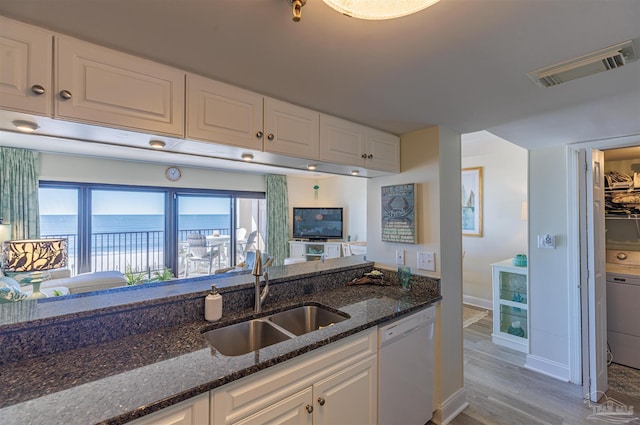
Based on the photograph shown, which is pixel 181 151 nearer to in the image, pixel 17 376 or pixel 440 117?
pixel 17 376

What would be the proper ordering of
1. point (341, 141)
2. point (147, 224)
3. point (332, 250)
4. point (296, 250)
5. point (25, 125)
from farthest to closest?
point (296, 250)
point (332, 250)
point (147, 224)
point (341, 141)
point (25, 125)

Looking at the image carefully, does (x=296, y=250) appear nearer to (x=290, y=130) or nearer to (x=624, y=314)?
(x=290, y=130)

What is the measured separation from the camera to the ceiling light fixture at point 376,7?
2.50ft

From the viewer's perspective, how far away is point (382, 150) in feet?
7.11

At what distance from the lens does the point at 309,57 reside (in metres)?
1.21

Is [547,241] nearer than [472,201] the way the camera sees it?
Yes

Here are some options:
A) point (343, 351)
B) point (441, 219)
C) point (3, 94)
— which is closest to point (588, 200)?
point (441, 219)

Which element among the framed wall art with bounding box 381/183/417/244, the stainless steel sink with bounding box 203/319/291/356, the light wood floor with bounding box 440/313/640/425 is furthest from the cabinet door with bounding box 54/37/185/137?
the light wood floor with bounding box 440/313/640/425

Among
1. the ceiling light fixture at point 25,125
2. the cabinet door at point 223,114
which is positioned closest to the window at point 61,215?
the ceiling light fixture at point 25,125

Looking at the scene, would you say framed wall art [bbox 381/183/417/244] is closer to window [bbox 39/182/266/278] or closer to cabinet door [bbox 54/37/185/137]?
cabinet door [bbox 54/37/185/137]

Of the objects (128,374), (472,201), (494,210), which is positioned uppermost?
(472,201)

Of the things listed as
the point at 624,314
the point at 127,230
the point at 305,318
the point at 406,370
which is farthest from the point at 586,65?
the point at 127,230

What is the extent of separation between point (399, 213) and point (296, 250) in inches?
161

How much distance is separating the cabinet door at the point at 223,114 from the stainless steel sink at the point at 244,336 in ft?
3.17
